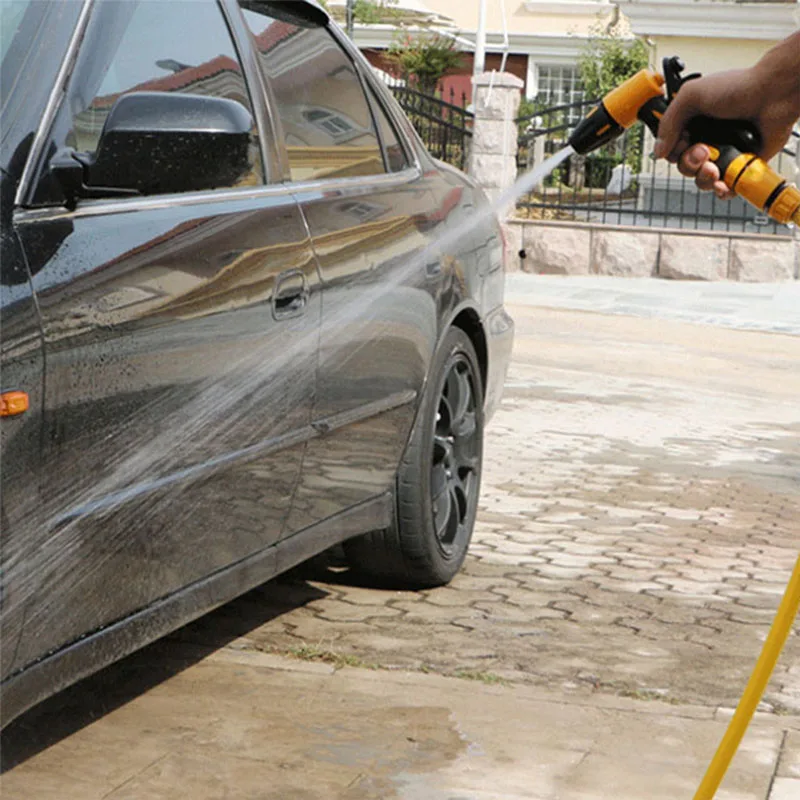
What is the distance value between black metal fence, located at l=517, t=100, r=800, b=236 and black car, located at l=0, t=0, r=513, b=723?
1345 centimetres

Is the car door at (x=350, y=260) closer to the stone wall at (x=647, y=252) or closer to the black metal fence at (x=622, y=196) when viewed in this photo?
the stone wall at (x=647, y=252)

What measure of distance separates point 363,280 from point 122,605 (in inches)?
56.6

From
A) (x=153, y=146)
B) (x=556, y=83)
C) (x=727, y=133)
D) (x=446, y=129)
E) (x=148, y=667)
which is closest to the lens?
(x=727, y=133)

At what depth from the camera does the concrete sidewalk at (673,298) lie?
50.6 ft

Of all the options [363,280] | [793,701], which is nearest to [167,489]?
[363,280]

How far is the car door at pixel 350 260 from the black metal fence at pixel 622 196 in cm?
1336

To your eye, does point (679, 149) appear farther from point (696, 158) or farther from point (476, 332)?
point (476, 332)

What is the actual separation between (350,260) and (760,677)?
2311 millimetres

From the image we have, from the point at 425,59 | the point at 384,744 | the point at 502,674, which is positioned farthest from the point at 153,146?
the point at 425,59

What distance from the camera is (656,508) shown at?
7215mm

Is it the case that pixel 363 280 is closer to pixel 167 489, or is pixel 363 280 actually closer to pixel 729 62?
pixel 167 489

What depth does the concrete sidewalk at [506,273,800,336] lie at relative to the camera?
15438mm

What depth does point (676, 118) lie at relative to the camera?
2.60 meters

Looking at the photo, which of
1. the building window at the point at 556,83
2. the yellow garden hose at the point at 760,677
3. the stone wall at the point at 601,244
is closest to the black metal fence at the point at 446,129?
the stone wall at the point at 601,244
